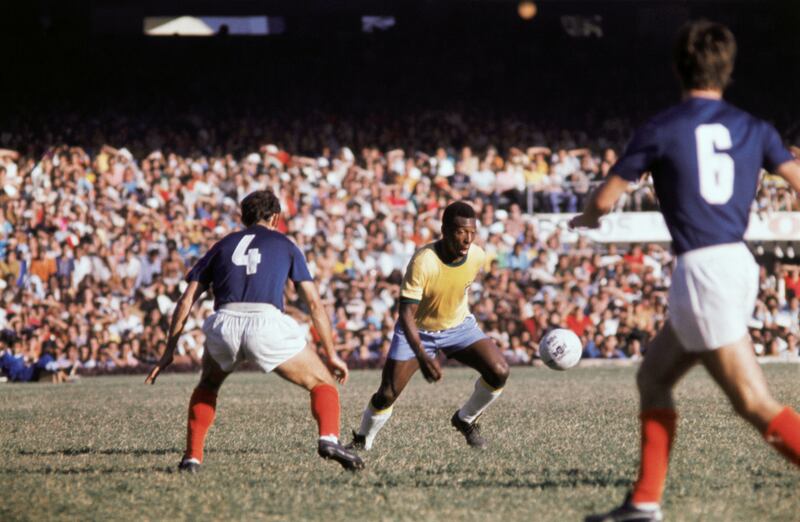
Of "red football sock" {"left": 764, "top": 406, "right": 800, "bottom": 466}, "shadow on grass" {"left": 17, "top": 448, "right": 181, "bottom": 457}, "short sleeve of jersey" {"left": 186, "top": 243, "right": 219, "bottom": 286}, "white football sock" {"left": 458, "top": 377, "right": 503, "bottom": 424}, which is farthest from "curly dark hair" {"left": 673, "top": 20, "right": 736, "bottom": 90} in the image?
"shadow on grass" {"left": 17, "top": 448, "right": 181, "bottom": 457}

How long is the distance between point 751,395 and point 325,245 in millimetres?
21082

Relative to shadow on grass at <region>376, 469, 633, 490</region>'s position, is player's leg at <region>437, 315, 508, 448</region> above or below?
above

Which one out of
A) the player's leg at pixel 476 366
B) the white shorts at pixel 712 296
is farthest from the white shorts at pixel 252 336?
the white shorts at pixel 712 296

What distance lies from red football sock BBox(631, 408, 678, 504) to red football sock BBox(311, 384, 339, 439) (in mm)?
2898

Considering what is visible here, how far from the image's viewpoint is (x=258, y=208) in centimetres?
877

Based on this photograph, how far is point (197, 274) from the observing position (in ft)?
28.9

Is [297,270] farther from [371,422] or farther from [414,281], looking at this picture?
[371,422]

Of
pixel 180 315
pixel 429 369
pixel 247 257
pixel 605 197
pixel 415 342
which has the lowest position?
pixel 429 369

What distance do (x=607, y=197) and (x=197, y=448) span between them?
412cm

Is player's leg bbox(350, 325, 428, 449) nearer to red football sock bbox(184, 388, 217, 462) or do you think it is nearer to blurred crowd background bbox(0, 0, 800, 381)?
red football sock bbox(184, 388, 217, 462)

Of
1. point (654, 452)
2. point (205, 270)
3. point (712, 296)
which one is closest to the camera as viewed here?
point (712, 296)

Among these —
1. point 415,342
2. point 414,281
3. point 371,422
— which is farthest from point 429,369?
point 371,422

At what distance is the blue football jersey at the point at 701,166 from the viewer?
18.5ft

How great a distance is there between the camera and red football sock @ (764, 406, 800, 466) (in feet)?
18.4
